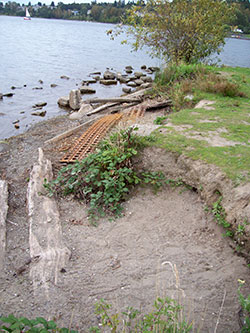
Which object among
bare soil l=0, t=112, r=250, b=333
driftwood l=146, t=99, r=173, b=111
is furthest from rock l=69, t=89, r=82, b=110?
bare soil l=0, t=112, r=250, b=333

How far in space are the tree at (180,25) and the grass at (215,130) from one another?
4.58m

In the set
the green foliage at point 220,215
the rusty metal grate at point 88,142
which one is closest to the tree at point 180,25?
the rusty metal grate at point 88,142

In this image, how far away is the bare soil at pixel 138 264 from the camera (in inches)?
134

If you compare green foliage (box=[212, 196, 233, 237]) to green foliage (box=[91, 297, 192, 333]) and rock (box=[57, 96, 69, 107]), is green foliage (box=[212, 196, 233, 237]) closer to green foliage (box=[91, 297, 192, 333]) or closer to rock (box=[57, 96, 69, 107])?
green foliage (box=[91, 297, 192, 333])

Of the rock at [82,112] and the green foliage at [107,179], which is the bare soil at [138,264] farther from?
the rock at [82,112]

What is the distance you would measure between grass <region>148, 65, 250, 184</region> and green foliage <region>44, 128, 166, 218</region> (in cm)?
59

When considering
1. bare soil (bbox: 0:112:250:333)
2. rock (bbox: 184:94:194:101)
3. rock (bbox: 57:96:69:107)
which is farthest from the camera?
rock (bbox: 57:96:69:107)

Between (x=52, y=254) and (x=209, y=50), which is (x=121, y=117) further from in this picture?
(x=209, y=50)

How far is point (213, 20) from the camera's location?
43.1 feet

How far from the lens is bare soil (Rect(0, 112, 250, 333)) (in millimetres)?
3416

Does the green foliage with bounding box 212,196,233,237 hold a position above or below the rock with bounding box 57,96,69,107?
above

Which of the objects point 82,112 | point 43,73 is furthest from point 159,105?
point 43,73

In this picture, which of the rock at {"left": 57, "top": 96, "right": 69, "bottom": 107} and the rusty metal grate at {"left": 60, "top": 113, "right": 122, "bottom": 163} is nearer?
the rusty metal grate at {"left": 60, "top": 113, "right": 122, "bottom": 163}

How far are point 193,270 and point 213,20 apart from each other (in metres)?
12.4
